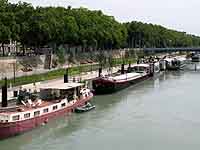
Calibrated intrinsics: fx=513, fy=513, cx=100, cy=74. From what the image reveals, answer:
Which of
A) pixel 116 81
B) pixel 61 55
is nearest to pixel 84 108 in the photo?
pixel 116 81

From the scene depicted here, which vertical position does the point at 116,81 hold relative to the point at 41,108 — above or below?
above

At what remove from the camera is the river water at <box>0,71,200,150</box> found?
102ft

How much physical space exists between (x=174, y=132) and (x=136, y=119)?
16.6 feet

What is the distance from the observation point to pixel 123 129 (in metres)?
35.4

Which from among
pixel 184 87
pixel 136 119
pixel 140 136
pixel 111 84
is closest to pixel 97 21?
pixel 184 87

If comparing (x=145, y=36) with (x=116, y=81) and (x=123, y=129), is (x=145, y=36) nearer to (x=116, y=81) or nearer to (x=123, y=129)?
(x=116, y=81)

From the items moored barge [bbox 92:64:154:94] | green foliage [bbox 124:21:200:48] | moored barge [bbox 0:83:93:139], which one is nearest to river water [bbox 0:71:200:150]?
moored barge [bbox 0:83:93:139]

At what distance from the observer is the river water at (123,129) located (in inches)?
1222

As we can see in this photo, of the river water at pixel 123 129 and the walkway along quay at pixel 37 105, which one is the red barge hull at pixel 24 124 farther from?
the river water at pixel 123 129

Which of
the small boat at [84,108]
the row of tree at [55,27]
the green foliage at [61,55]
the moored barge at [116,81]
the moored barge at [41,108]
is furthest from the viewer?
the green foliage at [61,55]

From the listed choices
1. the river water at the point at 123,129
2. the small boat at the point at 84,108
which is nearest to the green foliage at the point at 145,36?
the river water at the point at 123,129

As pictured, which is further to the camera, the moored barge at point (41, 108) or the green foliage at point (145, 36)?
the green foliage at point (145, 36)

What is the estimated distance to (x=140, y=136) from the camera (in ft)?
110

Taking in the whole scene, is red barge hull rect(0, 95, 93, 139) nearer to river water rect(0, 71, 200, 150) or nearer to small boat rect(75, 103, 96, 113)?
river water rect(0, 71, 200, 150)
